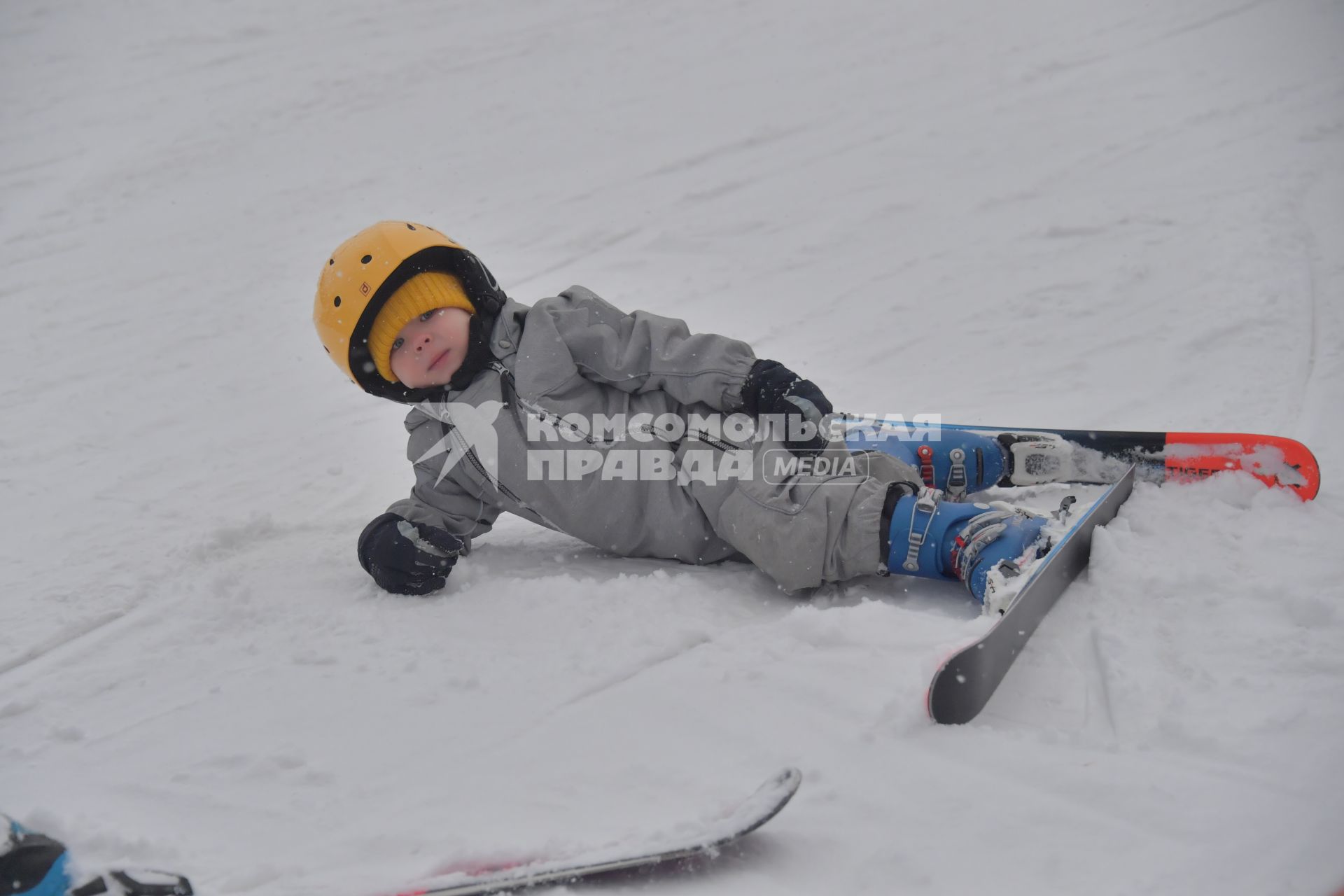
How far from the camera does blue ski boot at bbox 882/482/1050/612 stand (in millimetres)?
2471

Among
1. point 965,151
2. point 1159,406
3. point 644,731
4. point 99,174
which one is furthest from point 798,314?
point 99,174

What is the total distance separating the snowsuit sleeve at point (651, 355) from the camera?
302 cm

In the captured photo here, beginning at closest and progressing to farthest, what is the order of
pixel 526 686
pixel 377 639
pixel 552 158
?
1. pixel 526 686
2. pixel 377 639
3. pixel 552 158

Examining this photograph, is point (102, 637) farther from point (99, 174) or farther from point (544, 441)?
point (99, 174)

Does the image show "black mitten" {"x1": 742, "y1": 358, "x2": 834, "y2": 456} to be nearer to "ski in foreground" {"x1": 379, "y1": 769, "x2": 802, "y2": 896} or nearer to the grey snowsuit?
the grey snowsuit

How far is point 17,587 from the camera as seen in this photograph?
3.10m

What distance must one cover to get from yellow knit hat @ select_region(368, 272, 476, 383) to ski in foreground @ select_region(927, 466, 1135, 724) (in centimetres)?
191

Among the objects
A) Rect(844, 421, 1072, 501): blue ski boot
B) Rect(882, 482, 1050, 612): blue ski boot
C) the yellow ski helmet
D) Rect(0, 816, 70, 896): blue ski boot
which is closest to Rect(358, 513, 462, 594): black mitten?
the yellow ski helmet

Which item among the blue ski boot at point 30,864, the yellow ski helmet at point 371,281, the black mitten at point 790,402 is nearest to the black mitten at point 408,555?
the yellow ski helmet at point 371,281

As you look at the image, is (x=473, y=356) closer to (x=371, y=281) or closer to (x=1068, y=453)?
(x=371, y=281)

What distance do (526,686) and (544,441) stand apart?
932mm

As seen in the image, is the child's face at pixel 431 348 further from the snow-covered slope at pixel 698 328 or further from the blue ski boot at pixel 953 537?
the blue ski boot at pixel 953 537

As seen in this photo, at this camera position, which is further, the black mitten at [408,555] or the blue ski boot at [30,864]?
the black mitten at [408,555]

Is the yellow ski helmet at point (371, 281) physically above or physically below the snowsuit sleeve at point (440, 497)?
above
